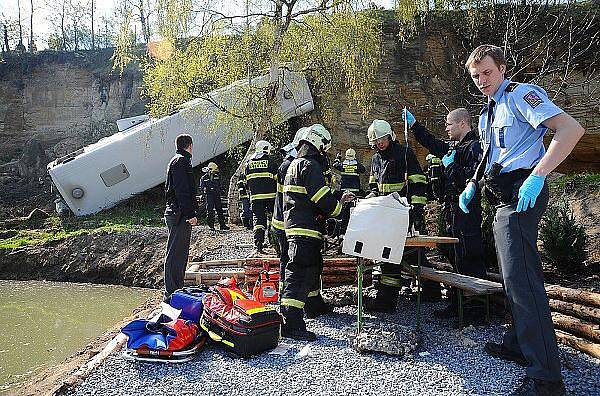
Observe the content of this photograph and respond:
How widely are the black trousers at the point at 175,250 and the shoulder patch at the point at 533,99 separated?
176 inches

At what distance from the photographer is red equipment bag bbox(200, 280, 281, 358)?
4.67 meters

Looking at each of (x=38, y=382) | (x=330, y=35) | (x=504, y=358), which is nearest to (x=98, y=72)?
(x=330, y=35)

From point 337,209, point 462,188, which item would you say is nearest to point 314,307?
point 337,209

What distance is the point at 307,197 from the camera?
17.1 ft

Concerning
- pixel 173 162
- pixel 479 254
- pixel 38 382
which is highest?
pixel 173 162

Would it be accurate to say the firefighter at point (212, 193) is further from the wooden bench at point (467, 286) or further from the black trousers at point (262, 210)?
the wooden bench at point (467, 286)

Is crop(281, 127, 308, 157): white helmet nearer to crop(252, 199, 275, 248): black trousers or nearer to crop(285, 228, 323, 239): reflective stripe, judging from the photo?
crop(285, 228, 323, 239): reflective stripe

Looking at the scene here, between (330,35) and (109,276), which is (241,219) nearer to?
(109,276)

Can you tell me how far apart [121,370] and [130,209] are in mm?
13895

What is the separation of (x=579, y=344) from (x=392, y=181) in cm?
245

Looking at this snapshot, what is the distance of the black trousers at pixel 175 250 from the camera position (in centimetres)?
676

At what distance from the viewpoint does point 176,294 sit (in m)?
5.40

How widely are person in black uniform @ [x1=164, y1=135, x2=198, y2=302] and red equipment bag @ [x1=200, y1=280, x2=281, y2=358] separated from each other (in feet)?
5.90

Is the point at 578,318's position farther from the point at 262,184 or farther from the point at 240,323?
the point at 262,184
